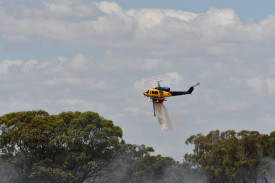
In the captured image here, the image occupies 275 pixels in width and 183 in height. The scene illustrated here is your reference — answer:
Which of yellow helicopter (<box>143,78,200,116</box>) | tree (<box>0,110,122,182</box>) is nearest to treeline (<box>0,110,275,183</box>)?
tree (<box>0,110,122,182</box>)

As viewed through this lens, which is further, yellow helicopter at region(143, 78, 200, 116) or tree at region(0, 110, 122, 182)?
tree at region(0, 110, 122, 182)

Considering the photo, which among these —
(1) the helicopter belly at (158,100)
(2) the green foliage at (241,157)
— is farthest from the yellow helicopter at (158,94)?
(2) the green foliage at (241,157)

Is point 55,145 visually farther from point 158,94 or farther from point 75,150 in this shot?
point 158,94

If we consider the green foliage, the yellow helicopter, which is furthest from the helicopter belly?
the green foliage

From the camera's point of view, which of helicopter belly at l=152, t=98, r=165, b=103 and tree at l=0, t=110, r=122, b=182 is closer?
helicopter belly at l=152, t=98, r=165, b=103

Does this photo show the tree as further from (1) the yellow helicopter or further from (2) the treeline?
(1) the yellow helicopter

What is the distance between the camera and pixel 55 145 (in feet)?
368

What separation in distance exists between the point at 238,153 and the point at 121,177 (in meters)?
35.6

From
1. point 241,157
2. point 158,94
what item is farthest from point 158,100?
point 241,157

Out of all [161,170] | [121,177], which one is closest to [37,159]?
[121,177]

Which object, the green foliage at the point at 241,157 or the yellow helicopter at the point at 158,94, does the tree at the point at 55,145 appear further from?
the yellow helicopter at the point at 158,94

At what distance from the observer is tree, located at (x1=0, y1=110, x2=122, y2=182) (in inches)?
4343

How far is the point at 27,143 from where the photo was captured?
11069 cm

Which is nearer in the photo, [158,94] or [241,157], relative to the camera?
[158,94]
